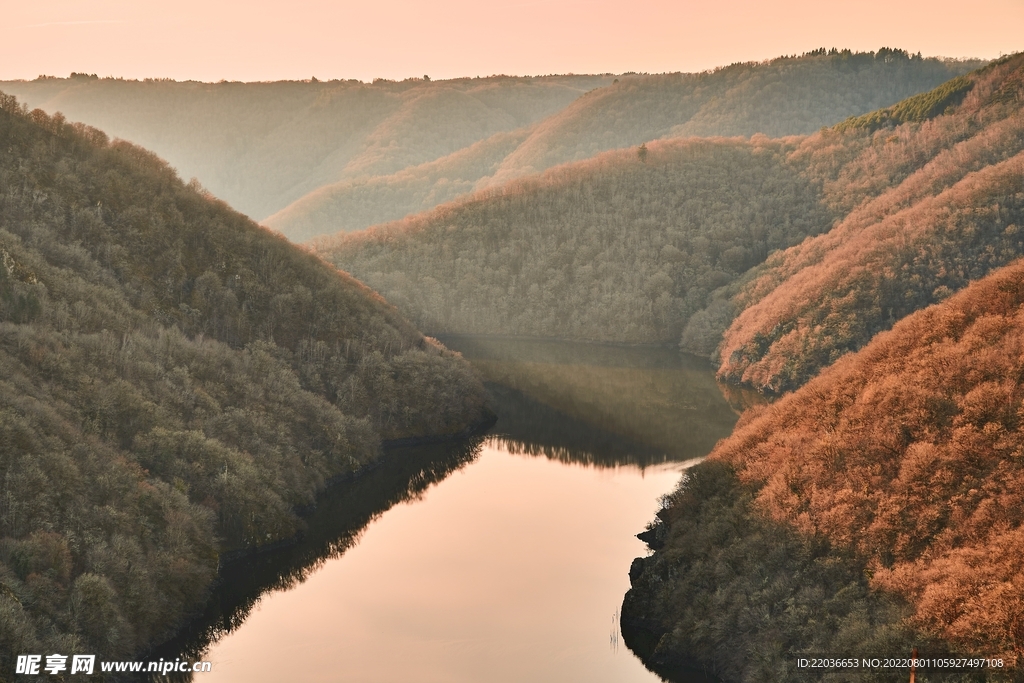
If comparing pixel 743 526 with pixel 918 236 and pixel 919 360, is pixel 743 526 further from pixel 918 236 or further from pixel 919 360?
pixel 918 236

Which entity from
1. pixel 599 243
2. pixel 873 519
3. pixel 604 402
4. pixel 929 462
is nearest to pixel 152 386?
pixel 873 519

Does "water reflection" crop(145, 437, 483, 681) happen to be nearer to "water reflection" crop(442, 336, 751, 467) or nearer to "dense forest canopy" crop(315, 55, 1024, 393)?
"water reflection" crop(442, 336, 751, 467)

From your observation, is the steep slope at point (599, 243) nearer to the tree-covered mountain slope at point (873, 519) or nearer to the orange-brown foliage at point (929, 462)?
the orange-brown foliage at point (929, 462)

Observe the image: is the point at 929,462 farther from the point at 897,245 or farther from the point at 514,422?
the point at 897,245

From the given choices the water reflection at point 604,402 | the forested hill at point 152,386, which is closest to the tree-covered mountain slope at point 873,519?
the forested hill at point 152,386

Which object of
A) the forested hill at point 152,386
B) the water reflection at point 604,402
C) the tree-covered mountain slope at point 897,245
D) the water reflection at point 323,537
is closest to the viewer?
the forested hill at point 152,386

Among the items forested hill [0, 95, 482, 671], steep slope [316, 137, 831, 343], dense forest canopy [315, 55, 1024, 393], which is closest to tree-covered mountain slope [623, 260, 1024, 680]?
forested hill [0, 95, 482, 671]

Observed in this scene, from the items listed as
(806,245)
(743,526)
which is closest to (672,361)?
(806,245)
